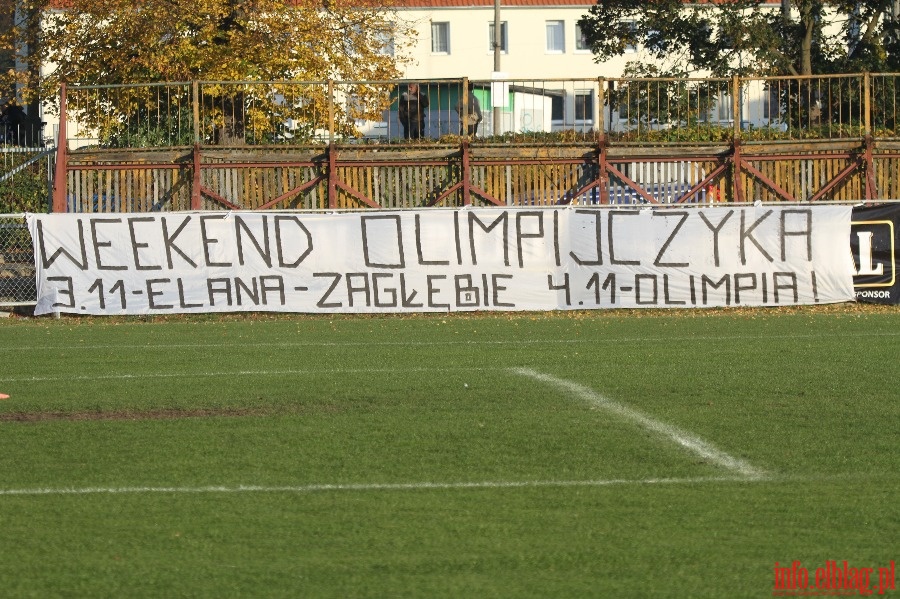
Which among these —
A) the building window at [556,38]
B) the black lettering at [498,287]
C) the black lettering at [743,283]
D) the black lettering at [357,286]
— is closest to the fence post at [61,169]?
the black lettering at [357,286]

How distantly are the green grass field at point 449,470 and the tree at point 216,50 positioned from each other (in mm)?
14689

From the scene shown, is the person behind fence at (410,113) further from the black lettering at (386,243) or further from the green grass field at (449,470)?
the green grass field at (449,470)

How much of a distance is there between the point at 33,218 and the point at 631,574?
1547 cm

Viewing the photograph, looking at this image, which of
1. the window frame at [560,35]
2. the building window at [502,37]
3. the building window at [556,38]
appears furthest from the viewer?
the building window at [556,38]

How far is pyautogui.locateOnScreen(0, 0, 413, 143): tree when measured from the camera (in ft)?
93.5

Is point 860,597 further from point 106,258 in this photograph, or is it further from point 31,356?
point 106,258

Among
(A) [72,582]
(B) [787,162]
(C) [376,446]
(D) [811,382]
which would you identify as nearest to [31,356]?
(C) [376,446]

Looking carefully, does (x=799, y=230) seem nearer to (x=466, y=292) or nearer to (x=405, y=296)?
(x=466, y=292)

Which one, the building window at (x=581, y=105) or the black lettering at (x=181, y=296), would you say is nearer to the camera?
the black lettering at (x=181, y=296)

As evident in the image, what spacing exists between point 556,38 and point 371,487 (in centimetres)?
6427

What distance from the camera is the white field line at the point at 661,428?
7.91 metres

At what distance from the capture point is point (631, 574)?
569 centimetres

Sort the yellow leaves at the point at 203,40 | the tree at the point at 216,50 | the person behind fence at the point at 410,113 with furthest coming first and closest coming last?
the yellow leaves at the point at 203,40 → the tree at the point at 216,50 → the person behind fence at the point at 410,113

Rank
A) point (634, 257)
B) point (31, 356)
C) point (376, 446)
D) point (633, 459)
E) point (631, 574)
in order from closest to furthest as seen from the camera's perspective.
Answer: point (631, 574), point (633, 459), point (376, 446), point (31, 356), point (634, 257)
